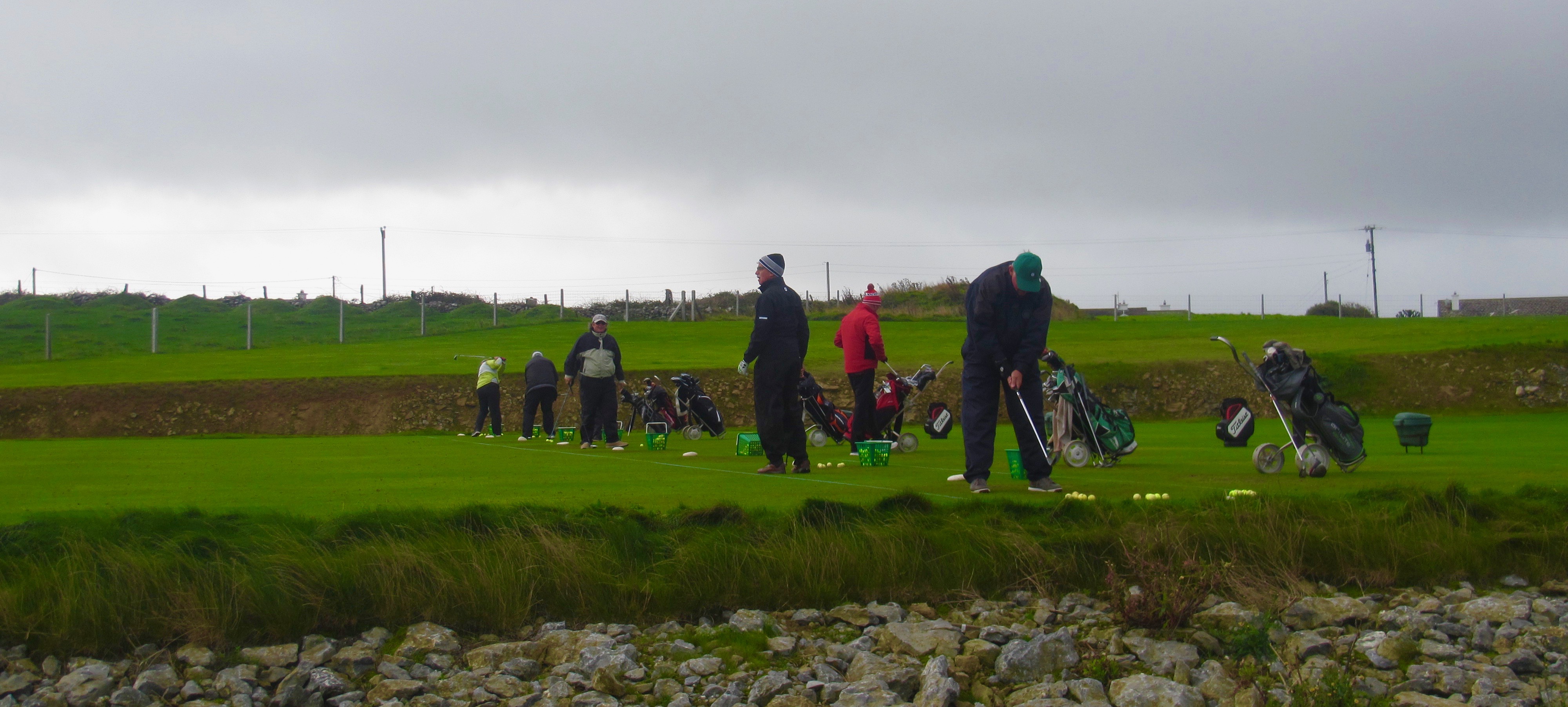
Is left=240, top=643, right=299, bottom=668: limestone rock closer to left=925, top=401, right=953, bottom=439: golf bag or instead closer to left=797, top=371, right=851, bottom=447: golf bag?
left=797, top=371, right=851, bottom=447: golf bag

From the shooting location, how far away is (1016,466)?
9.46 metres

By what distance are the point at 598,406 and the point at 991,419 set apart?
8743 millimetres

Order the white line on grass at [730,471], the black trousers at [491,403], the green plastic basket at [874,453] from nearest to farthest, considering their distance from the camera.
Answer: the white line on grass at [730,471]
the green plastic basket at [874,453]
the black trousers at [491,403]

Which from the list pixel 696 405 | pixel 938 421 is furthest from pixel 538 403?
pixel 938 421

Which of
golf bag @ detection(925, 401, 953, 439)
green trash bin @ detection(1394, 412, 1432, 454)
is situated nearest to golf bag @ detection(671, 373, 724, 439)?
golf bag @ detection(925, 401, 953, 439)

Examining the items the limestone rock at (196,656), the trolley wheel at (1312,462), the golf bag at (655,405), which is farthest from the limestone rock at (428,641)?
the golf bag at (655,405)

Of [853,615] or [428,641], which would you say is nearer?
[428,641]

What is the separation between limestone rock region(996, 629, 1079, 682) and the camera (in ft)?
17.6

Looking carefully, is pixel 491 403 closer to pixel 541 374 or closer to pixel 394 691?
pixel 541 374

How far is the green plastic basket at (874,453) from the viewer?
38.3 ft

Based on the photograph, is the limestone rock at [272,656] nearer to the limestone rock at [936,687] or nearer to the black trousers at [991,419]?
the limestone rock at [936,687]

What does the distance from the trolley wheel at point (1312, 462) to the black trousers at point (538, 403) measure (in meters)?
11.7

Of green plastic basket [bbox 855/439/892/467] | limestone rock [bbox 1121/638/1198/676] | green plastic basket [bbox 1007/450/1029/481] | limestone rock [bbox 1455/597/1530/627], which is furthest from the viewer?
green plastic basket [bbox 855/439/892/467]

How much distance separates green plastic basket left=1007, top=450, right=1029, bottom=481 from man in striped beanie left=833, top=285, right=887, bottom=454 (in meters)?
3.42
